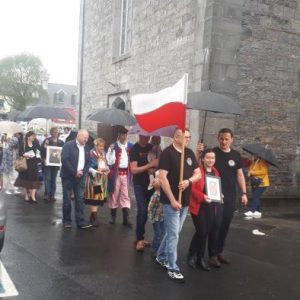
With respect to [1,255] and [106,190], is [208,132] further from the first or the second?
[1,255]

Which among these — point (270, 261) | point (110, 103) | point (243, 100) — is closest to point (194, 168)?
point (270, 261)

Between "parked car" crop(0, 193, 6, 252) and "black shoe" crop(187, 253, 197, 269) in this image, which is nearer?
"parked car" crop(0, 193, 6, 252)

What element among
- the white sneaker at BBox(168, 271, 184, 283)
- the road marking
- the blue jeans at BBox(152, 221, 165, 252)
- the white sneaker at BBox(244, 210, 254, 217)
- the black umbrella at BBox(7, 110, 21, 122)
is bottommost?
the white sneaker at BBox(244, 210, 254, 217)

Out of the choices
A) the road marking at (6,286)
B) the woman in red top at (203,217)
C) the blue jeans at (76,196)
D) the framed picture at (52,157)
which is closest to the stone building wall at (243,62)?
the framed picture at (52,157)

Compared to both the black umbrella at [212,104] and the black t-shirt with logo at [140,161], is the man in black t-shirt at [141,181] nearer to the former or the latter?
the black t-shirt with logo at [140,161]

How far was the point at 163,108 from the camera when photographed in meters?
5.54

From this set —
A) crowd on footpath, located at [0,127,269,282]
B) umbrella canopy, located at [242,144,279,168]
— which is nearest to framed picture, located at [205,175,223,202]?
crowd on footpath, located at [0,127,269,282]

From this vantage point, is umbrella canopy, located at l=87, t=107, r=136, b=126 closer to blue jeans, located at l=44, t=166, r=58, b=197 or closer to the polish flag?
blue jeans, located at l=44, t=166, r=58, b=197

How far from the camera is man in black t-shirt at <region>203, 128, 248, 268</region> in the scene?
5.98 m

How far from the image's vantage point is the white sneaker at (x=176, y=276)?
5198 mm

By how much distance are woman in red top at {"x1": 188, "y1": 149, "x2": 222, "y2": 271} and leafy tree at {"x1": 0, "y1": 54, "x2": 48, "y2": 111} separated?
2313 inches

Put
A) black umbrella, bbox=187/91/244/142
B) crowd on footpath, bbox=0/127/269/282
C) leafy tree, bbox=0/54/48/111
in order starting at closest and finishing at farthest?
crowd on footpath, bbox=0/127/269/282 → black umbrella, bbox=187/91/244/142 → leafy tree, bbox=0/54/48/111

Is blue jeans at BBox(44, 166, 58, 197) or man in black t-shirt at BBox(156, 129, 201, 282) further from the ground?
man in black t-shirt at BBox(156, 129, 201, 282)

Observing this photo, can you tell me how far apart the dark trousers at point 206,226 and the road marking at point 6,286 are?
2281 millimetres
